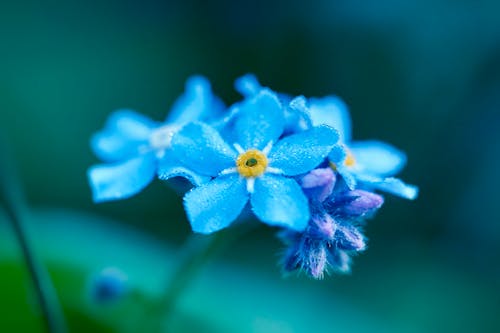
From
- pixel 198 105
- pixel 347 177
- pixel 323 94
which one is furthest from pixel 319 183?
pixel 323 94

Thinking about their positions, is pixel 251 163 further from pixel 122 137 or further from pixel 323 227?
pixel 122 137

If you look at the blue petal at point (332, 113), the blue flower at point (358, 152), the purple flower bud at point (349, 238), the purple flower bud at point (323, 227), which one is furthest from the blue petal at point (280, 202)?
the blue petal at point (332, 113)

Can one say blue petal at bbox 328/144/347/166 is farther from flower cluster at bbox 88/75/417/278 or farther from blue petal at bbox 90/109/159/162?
blue petal at bbox 90/109/159/162

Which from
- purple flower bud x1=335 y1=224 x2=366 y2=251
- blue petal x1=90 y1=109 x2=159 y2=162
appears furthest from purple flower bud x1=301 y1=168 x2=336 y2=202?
blue petal x1=90 y1=109 x2=159 y2=162

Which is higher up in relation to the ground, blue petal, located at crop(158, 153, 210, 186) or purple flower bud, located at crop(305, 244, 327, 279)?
blue petal, located at crop(158, 153, 210, 186)

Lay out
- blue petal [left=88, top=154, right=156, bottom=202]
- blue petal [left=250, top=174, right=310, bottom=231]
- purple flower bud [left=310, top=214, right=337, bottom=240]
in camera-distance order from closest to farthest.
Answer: blue petal [left=250, top=174, right=310, bottom=231] → purple flower bud [left=310, top=214, right=337, bottom=240] → blue petal [left=88, top=154, right=156, bottom=202]

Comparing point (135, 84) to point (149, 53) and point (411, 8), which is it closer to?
point (149, 53)

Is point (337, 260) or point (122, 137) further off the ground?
point (122, 137)

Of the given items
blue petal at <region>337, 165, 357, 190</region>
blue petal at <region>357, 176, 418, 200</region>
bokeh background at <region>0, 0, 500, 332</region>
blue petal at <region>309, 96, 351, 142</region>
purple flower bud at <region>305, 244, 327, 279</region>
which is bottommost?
purple flower bud at <region>305, 244, 327, 279</region>

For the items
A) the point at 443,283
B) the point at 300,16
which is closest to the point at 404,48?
the point at 300,16
